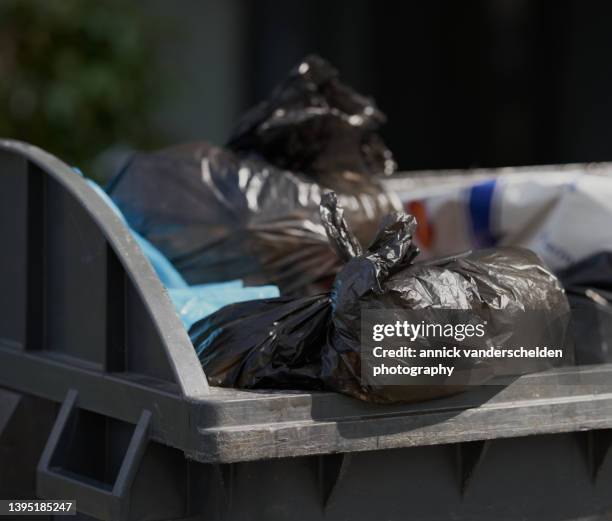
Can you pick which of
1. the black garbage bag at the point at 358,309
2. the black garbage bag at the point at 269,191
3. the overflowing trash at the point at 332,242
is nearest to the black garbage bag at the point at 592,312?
the overflowing trash at the point at 332,242

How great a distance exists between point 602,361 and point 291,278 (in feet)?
3.57

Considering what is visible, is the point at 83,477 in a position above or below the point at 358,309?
below

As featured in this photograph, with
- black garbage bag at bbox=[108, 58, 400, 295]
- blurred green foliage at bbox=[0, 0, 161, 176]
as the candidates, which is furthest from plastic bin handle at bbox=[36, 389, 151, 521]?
blurred green foliage at bbox=[0, 0, 161, 176]

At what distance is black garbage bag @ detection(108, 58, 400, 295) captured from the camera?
3.82 metres

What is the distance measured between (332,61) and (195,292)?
25.3ft

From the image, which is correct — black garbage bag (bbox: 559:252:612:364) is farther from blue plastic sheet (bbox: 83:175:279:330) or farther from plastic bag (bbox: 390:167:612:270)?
blue plastic sheet (bbox: 83:175:279:330)

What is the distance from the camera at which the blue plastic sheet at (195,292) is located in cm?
332

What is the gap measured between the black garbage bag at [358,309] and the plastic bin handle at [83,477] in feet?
0.85

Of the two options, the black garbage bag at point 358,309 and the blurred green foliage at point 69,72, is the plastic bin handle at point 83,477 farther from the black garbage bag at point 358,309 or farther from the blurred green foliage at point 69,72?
the blurred green foliage at point 69,72

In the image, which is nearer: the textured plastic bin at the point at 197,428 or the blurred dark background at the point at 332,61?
the textured plastic bin at the point at 197,428

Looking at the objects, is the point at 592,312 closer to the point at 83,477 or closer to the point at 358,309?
the point at 358,309

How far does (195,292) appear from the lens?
3449 mm

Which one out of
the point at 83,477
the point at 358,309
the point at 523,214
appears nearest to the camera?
the point at 358,309

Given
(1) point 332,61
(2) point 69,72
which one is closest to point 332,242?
(2) point 69,72
